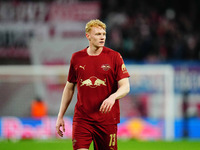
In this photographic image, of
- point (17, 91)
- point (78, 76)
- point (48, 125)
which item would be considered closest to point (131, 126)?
point (48, 125)

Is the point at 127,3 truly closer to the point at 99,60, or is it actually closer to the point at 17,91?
the point at 17,91

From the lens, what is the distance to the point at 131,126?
1362 cm

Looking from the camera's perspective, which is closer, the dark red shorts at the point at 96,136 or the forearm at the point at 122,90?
the forearm at the point at 122,90

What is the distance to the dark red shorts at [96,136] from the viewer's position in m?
5.08

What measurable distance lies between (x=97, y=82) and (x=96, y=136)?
57 cm

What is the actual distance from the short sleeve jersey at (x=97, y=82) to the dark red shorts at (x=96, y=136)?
2.5 inches

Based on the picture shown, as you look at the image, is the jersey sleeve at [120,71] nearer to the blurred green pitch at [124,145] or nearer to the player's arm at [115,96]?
the player's arm at [115,96]

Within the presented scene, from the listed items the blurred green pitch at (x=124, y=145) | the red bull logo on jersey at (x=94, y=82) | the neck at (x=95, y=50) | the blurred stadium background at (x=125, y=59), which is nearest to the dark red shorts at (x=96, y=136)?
the red bull logo on jersey at (x=94, y=82)

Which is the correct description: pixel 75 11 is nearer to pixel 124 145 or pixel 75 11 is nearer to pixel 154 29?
pixel 154 29

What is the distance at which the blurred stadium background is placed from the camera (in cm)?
1375

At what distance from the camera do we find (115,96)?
15.8 ft

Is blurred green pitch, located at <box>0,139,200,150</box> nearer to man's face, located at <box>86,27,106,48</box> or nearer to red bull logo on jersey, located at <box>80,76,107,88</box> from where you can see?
red bull logo on jersey, located at <box>80,76,107,88</box>

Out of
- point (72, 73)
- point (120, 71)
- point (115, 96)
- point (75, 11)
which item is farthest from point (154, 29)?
point (115, 96)

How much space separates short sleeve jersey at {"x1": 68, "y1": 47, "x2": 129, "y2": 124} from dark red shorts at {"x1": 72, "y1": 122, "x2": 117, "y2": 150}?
64 mm
